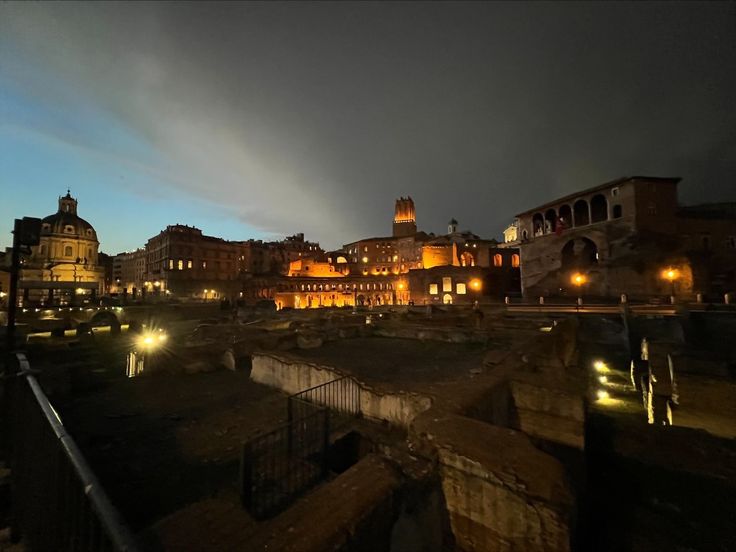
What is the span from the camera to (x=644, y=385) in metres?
15.7

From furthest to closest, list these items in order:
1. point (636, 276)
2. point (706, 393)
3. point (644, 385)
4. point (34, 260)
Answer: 1. point (34, 260)
2. point (636, 276)
3. point (644, 385)
4. point (706, 393)

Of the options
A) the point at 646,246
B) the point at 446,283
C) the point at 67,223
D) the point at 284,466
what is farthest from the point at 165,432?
the point at 67,223

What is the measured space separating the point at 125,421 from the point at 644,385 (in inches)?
875

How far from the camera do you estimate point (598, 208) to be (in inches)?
1629

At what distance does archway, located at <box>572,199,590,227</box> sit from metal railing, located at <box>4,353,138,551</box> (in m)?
51.4

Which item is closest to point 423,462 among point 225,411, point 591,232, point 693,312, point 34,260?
point 225,411

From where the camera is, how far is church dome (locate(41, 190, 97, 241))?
5131 centimetres

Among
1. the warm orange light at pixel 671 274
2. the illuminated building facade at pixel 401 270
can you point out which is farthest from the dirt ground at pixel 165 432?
the warm orange light at pixel 671 274

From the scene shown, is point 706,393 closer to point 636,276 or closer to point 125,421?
point 125,421

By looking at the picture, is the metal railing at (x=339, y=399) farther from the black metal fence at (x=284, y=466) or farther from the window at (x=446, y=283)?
the window at (x=446, y=283)

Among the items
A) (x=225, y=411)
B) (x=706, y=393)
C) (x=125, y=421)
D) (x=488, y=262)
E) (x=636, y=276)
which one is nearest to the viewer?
(x=125, y=421)

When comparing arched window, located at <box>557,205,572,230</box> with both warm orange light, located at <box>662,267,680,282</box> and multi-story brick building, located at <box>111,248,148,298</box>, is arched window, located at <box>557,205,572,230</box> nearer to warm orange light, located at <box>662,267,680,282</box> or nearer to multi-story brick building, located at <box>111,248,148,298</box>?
warm orange light, located at <box>662,267,680,282</box>

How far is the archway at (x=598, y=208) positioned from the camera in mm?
39763

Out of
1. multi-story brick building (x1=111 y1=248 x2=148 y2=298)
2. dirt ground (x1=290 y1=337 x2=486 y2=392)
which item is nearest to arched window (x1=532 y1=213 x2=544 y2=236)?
dirt ground (x1=290 y1=337 x2=486 y2=392)
